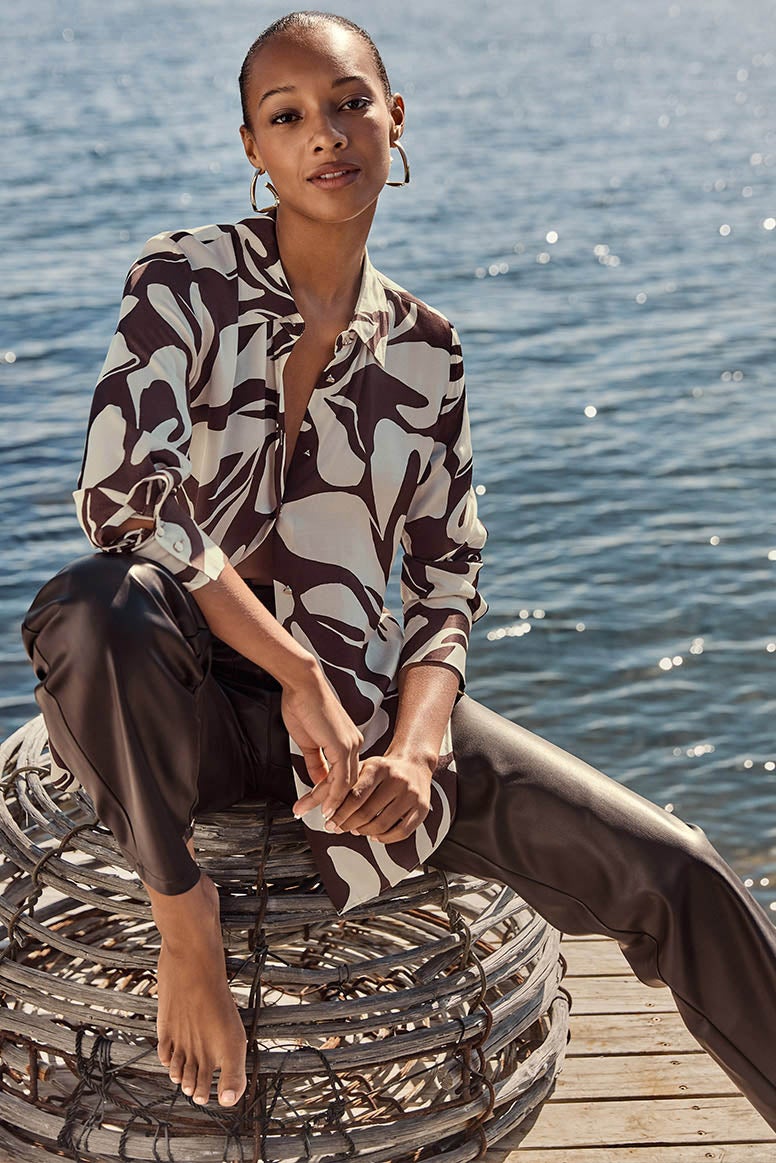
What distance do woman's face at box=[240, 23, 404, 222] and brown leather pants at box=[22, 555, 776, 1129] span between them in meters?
0.60

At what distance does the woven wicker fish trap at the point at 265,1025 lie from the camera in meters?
1.98

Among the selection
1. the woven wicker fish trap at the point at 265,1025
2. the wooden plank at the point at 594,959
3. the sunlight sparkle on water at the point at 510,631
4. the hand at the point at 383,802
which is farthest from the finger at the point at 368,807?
the sunlight sparkle on water at the point at 510,631

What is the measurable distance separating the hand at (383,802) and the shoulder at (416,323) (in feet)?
2.30

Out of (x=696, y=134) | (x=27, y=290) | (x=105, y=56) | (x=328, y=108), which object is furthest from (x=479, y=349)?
(x=105, y=56)

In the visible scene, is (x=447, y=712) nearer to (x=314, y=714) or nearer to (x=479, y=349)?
(x=314, y=714)

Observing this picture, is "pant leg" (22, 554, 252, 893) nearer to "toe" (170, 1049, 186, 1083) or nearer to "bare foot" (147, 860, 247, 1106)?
"bare foot" (147, 860, 247, 1106)

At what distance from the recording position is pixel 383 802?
2.01 m

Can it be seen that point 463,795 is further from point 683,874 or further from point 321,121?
point 321,121

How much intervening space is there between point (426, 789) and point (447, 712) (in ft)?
0.51

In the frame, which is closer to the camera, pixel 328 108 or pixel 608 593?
pixel 328 108

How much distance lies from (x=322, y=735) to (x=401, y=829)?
19 cm

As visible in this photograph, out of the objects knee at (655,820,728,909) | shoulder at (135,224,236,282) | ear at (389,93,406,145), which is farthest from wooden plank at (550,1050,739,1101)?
ear at (389,93,406,145)

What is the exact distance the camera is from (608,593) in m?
5.86

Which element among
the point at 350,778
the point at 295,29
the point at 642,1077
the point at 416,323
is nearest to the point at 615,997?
the point at 642,1077
